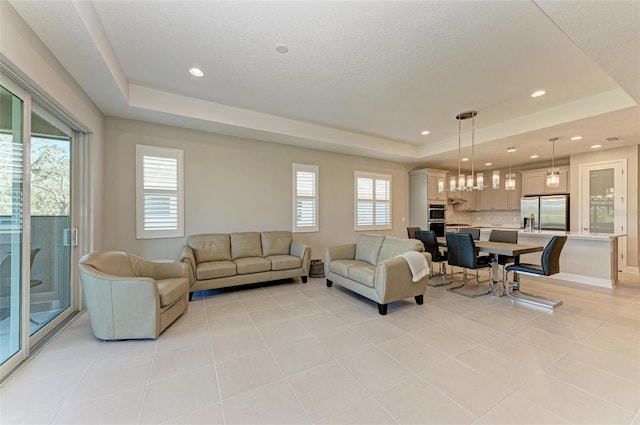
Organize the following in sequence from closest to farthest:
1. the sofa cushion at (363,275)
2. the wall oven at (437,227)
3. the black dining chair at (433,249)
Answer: the sofa cushion at (363,275) → the black dining chair at (433,249) → the wall oven at (437,227)

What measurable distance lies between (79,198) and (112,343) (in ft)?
6.25

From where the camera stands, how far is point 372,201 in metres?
6.56

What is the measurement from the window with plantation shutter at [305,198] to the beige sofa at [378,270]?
1201 mm

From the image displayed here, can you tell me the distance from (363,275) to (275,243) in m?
1.98

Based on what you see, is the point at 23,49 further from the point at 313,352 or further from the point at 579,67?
the point at 579,67

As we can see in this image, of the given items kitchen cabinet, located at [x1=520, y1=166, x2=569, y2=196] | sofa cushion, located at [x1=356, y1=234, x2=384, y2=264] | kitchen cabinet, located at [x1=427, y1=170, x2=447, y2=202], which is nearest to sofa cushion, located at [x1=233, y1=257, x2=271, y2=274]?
sofa cushion, located at [x1=356, y1=234, x2=384, y2=264]

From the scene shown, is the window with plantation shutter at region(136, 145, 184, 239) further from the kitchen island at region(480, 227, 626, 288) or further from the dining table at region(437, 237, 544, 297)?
the kitchen island at region(480, 227, 626, 288)

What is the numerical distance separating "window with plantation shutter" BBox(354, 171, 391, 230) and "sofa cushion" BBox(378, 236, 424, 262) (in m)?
2.16

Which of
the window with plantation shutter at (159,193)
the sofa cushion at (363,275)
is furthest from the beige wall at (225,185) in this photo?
the sofa cushion at (363,275)

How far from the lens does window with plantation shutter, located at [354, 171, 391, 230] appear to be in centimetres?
635

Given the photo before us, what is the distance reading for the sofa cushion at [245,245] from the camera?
4.53 m

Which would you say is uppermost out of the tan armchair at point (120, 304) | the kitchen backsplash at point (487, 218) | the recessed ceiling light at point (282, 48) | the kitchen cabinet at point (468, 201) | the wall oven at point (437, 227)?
the recessed ceiling light at point (282, 48)

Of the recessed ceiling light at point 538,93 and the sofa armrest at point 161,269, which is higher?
the recessed ceiling light at point 538,93

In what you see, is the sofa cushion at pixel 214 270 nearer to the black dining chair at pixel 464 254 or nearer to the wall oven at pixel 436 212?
the black dining chair at pixel 464 254
